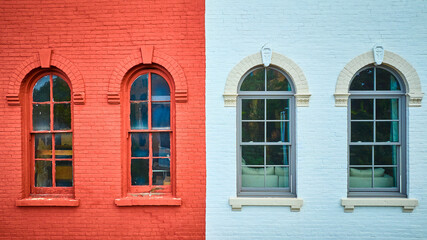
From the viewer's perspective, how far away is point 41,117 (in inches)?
177

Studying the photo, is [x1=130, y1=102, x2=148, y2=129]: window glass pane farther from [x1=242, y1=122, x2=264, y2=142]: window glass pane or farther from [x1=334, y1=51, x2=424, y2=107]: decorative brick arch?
[x1=334, y1=51, x2=424, y2=107]: decorative brick arch

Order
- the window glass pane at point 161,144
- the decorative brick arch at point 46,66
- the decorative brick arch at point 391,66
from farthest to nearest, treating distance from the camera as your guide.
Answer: the window glass pane at point 161,144 < the decorative brick arch at point 46,66 < the decorative brick arch at point 391,66

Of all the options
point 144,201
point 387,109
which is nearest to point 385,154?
point 387,109

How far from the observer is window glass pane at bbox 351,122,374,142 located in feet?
14.2

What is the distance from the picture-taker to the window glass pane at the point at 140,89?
4.44 m

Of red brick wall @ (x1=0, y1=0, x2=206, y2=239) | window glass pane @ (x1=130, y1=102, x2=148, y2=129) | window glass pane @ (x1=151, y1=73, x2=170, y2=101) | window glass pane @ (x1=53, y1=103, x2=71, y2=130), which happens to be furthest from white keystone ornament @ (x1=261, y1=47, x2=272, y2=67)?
window glass pane @ (x1=53, y1=103, x2=71, y2=130)

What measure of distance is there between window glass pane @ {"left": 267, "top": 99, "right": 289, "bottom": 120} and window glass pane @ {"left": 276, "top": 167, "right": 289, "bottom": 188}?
0.94 meters

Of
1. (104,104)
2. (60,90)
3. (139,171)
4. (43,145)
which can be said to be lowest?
(139,171)

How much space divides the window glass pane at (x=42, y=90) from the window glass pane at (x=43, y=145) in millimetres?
697

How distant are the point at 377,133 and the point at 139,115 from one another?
4351 millimetres

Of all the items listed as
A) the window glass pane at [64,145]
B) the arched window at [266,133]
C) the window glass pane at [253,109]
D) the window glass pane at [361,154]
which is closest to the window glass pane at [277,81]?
the arched window at [266,133]

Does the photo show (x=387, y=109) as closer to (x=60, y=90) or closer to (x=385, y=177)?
(x=385, y=177)

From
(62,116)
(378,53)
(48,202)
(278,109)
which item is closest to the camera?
(378,53)

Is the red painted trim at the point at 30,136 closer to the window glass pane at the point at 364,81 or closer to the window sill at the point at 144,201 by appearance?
the window sill at the point at 144,201
